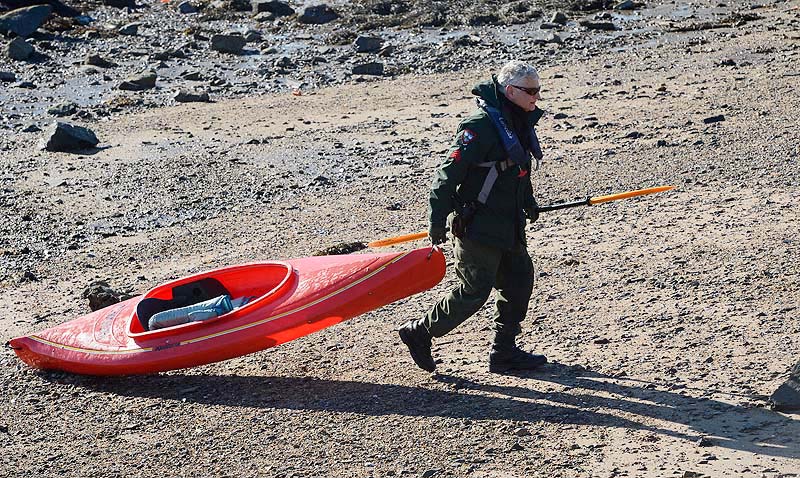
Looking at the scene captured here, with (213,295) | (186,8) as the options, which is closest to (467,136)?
(213,295)

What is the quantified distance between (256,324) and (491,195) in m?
1.64

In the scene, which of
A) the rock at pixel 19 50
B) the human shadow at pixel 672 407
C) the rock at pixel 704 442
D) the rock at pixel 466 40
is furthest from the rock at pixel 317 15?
the rock at pixel 704 442

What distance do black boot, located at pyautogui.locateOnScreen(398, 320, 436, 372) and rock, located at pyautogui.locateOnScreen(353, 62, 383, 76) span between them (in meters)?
10.9

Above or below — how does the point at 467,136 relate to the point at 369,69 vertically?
above

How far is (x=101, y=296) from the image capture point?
8.14 m

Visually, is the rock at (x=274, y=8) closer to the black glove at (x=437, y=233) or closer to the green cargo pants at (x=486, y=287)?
the green cargo pants at (x=486, y=287)

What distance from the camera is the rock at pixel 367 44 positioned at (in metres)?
18.8

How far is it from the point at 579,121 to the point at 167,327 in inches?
277

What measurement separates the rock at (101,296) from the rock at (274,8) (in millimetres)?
14327

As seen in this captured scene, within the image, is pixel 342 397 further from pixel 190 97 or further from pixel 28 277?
pixel 190 97

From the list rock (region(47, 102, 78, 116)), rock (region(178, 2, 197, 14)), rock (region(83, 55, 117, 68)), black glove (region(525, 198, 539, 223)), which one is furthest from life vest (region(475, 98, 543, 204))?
rock (region(178, 2, 197, 14))

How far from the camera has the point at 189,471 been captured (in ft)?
19.1

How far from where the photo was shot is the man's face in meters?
5.84

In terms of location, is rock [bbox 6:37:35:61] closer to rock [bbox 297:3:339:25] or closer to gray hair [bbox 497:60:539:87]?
rock [bbox 297:3:339:25]
